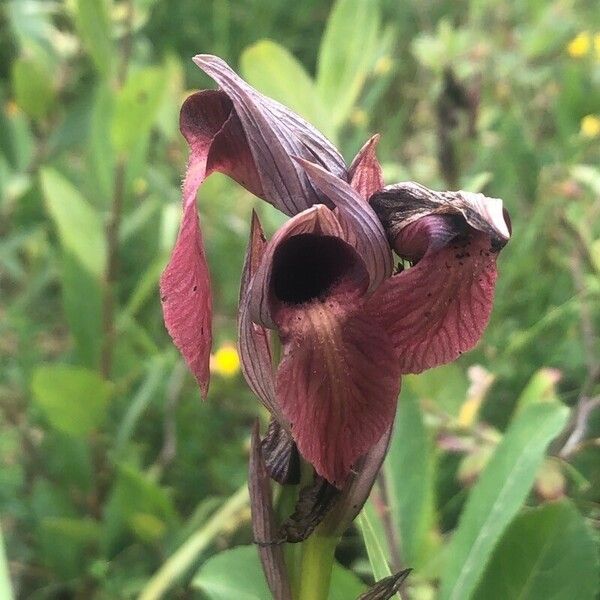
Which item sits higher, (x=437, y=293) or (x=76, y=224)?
(x=437, y=293)

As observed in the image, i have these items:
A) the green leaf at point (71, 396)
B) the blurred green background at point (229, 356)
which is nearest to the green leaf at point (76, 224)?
the blurred green background at point (229, 356)

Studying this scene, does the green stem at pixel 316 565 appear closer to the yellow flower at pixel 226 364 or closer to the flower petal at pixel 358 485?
the flower petal at pixel 358 485

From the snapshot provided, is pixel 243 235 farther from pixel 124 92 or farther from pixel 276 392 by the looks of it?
pixel 276 392

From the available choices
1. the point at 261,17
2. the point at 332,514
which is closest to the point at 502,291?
the point at 332,514

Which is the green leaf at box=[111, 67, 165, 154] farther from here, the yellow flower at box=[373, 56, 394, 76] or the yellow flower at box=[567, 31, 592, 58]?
the yellow flower at box=[567, 31, 592, 58]

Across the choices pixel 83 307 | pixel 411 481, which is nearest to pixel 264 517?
pixel 411 481

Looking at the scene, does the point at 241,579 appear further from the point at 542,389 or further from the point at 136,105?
the point at 136,105
